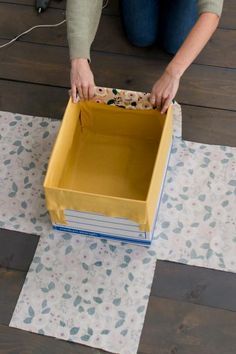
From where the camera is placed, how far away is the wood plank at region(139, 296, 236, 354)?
1037mm

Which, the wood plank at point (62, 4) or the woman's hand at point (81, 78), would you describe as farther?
the wood plank at point (62, 4)

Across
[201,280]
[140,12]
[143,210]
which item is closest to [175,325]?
[201,280]

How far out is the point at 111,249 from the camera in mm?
1154

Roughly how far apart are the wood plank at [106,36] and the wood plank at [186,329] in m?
0.70

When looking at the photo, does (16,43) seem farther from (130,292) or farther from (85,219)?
(130,292)

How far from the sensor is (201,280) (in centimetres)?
111

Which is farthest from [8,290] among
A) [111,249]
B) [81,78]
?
[81,78]

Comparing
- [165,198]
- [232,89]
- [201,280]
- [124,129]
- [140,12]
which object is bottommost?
[201,280]

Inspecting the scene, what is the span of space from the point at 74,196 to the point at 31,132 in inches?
16.0

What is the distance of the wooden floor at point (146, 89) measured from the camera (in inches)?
41.6

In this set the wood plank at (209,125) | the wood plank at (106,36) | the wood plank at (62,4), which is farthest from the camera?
the wood plank at (62,4)

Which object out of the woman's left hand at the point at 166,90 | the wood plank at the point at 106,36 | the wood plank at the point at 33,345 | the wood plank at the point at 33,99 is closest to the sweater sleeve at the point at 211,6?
the woman's left hand at the point at 166,90

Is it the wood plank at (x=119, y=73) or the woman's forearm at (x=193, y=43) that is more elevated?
the wood plank at (x=119, y=73)

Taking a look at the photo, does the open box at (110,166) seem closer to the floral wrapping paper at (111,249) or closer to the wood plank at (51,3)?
the floral wrapping paper at (111,249)
